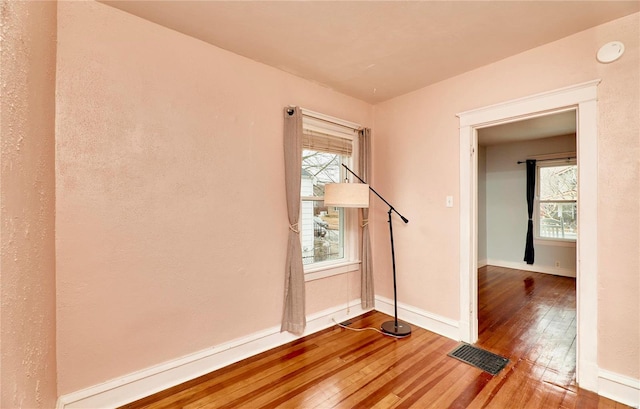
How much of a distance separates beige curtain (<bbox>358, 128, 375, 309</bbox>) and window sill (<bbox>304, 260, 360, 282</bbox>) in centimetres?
12

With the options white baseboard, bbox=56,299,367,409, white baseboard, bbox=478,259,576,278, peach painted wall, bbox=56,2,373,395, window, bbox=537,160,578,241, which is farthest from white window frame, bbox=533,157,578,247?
peach painted wall, bbox=56,2,373,395

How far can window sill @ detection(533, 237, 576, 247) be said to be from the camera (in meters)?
5.13

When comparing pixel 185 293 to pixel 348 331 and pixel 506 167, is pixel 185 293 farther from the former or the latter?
pixel 506 167

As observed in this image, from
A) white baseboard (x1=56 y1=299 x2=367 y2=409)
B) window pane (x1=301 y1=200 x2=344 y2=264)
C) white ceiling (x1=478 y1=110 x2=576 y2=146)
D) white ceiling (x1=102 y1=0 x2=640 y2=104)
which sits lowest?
white baseboard (x1=56 y1=299 x2=367 y2=409)

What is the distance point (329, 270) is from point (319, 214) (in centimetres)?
62

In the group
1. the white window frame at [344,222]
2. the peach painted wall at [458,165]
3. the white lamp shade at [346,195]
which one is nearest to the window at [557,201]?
the peach painted wall at [458,165]

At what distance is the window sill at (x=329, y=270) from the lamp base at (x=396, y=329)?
69cm

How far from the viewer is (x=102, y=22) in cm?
181

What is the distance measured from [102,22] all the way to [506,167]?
266 inches

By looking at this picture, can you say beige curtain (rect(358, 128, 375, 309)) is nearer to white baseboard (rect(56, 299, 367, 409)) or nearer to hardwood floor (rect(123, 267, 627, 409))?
hardwood floor (rect(123, 267, 627, 409))

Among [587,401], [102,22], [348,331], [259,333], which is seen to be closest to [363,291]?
[348,331]

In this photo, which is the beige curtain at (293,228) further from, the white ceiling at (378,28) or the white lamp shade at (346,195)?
the white ceiling at (378,28)

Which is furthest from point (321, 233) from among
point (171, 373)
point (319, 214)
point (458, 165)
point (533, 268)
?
point (533, 268)

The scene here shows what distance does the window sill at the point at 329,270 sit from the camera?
9.53ft
